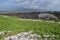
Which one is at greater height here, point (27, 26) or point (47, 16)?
point (47, 16)

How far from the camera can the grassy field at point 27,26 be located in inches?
300

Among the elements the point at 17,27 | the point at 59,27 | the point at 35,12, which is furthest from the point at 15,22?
the point at 59,27

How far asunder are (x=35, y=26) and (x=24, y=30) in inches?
30.7

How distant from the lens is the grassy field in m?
7.61

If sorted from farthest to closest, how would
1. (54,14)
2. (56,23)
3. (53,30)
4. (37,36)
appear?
(54,14) → (56,23) → (53,30) → (37,36)

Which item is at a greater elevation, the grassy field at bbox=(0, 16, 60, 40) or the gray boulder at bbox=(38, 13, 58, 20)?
the gray boulder at bbox=(38, 13, 58, 20)

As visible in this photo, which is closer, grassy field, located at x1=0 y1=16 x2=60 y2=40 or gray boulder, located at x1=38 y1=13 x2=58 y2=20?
grassy field, located at x1=0 y1=16 x2=60 y2=40

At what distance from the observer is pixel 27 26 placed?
8047 millimetres

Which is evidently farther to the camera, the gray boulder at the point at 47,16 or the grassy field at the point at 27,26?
the gray boulder at the point at 47,16

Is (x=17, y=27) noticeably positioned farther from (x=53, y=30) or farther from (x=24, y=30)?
(x=53, y=30)

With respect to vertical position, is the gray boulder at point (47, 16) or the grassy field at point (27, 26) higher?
the gray boulder at point (47, 16)

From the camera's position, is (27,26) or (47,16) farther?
(47,16)

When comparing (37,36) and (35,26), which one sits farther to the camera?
(35,26)

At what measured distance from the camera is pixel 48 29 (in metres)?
7.75
